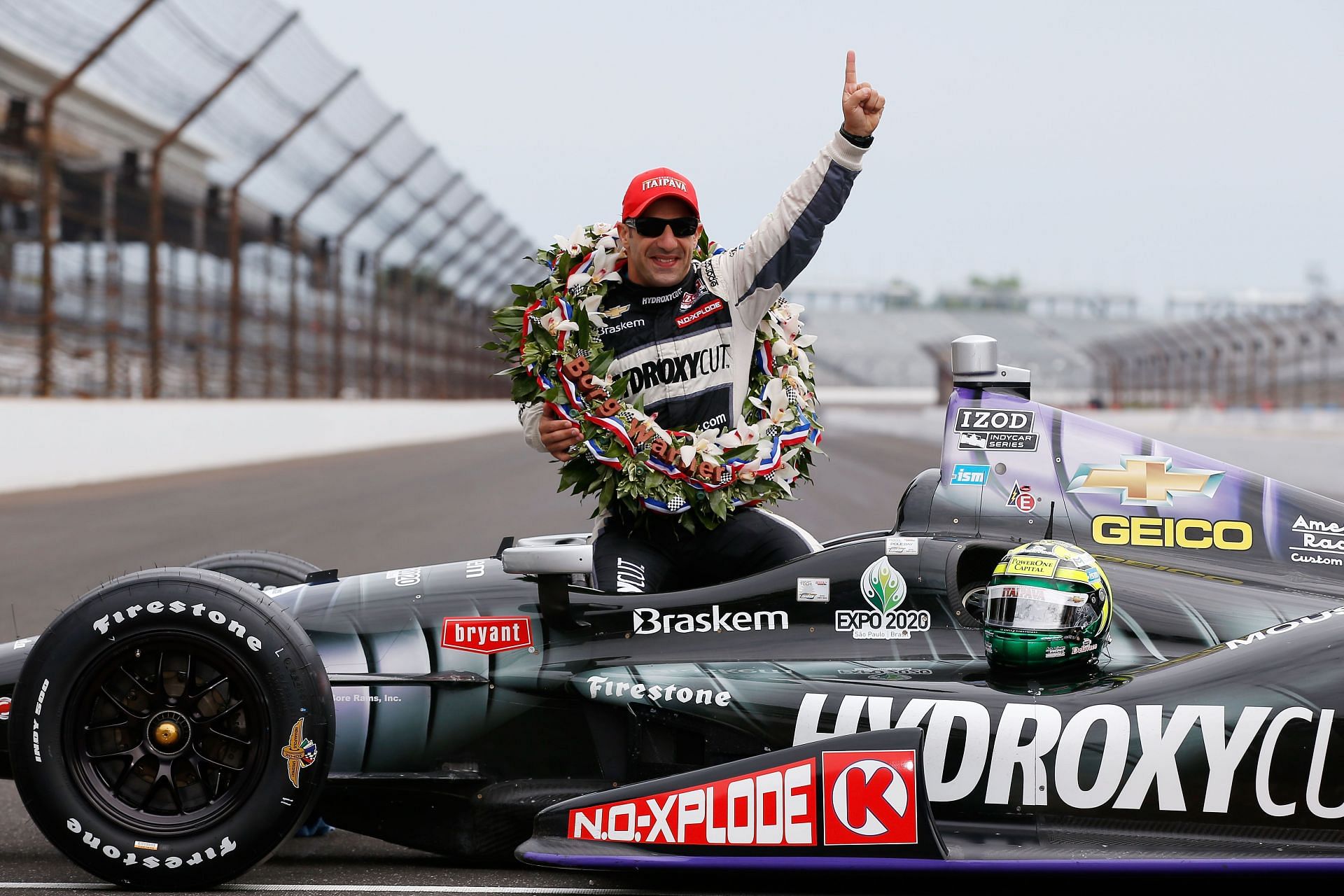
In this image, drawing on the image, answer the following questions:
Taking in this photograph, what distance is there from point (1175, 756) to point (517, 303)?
2.39 metres

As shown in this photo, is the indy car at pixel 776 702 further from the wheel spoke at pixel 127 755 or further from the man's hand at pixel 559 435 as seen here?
the man's hand at pixel 559 435

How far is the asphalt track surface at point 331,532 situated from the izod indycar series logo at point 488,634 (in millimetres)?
606

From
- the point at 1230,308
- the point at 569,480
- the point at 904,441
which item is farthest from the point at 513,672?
the point at 1230,308

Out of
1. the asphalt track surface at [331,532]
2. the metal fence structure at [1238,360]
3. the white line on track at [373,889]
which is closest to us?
the white line on track at [373,889]

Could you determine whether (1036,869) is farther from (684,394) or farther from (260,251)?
(260,251)

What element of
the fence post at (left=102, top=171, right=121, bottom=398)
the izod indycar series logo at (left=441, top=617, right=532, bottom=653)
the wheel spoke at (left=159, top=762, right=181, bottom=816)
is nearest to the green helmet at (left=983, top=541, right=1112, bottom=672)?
the izod indycar series logo at (left=441, top=617, right=532, bottom=653)

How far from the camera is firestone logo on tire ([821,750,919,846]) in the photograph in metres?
3.52

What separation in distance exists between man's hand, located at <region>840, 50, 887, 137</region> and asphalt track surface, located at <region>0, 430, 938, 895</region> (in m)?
2.09

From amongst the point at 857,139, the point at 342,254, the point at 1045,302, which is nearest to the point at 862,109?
the point at 857,139

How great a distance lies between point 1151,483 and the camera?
13.8 feet

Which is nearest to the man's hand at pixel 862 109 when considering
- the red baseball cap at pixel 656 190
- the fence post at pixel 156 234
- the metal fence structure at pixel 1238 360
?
the red baseball cap at pixel 656 190

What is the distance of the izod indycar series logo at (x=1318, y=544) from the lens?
4.18 m

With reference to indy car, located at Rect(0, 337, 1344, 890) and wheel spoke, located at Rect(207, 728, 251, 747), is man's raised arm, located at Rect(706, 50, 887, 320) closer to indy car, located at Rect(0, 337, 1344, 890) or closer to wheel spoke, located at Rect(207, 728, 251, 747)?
indy car, located at Rect(0, 337, 1344, 890)

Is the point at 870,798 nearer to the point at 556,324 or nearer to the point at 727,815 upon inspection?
the point at 727,815
